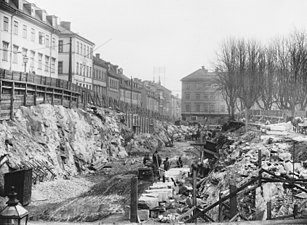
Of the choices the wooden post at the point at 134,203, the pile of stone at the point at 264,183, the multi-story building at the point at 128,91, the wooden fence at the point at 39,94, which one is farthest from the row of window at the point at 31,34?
the multi-story building at the point at 128,91

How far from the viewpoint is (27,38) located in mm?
42156

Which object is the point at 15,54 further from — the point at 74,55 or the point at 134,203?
the point at 134,203

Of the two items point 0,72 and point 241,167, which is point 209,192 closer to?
point 241,167

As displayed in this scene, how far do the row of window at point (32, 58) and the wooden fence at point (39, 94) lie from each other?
495cm

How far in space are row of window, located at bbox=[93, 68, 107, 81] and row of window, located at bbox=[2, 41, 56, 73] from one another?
1819cm

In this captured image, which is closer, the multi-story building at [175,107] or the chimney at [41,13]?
the chimney at [41,13]

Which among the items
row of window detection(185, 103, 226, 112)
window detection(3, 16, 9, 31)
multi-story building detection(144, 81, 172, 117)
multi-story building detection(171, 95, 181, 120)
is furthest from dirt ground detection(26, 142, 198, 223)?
multi-story building detection(171, 95, 181, 120)

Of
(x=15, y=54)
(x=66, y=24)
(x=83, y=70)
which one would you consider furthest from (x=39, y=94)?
(x=83, y=70)

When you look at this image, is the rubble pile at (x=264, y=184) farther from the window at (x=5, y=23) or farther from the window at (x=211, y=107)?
the window at (x=211, y=107)

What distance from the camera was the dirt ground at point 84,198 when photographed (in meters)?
17.1

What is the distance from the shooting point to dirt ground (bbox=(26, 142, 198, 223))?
17078mm

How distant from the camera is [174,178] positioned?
893 inches

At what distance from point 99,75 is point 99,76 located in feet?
0.57

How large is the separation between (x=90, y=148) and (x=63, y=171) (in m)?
6.79
